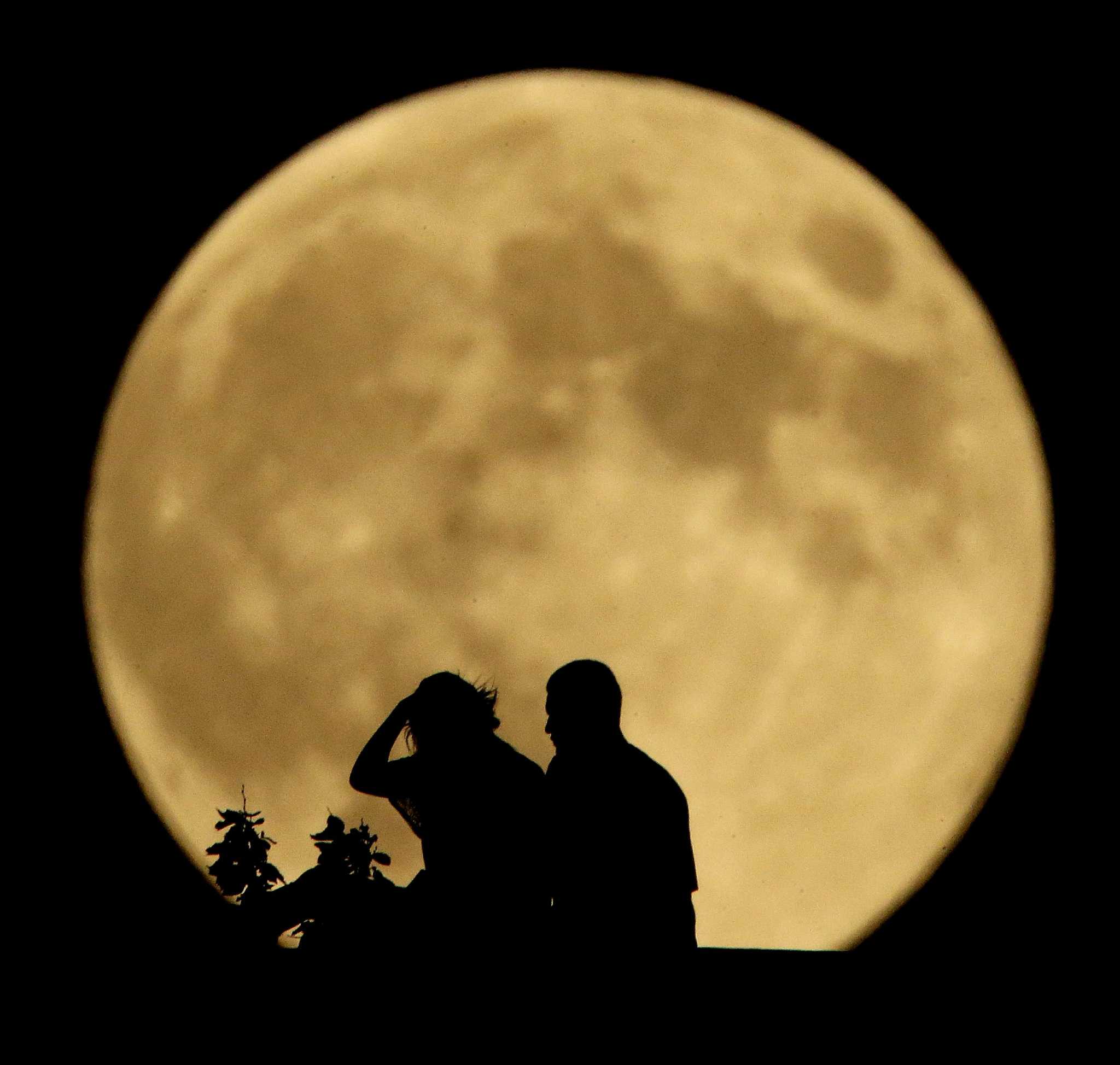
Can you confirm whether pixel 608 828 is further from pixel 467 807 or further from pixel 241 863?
pixel 241 863

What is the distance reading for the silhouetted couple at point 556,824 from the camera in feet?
11.3

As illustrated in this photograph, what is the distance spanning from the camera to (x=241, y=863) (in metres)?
3.33

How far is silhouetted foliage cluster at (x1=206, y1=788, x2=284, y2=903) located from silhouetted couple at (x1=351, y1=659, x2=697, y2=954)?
1.40 ft

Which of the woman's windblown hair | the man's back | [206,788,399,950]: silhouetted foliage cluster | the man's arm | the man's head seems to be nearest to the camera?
[206,788,399,950]: silhouetted foliage cluster

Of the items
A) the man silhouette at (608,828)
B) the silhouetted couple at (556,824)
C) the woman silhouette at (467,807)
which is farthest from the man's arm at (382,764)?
the man silhouette at (608,828)

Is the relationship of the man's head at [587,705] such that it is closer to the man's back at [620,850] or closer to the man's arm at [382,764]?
the man's back at [620,850]

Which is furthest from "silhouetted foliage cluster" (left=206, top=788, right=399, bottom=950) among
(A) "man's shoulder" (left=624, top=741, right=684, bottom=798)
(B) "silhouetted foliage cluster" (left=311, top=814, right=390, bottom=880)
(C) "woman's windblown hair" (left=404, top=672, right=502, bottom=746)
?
(A) "man's shoulder" (left=624, top=741, right=684, bottom=798)

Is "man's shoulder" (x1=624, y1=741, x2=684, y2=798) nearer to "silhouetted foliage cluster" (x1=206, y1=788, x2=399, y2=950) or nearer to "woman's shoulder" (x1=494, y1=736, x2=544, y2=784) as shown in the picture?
"woman's shoulder" (x1=494, y1=736, x2=544, y2=784)

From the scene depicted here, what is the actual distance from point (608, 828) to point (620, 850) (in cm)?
8

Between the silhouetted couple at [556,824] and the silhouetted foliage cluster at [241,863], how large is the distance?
43 cm

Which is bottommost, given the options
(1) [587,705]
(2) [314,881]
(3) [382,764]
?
(2) [314,881]

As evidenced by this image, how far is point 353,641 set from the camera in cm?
729

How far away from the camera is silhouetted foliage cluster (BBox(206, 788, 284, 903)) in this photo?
3.31 m

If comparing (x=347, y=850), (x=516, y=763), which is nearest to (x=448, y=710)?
(x=516, y=763)
